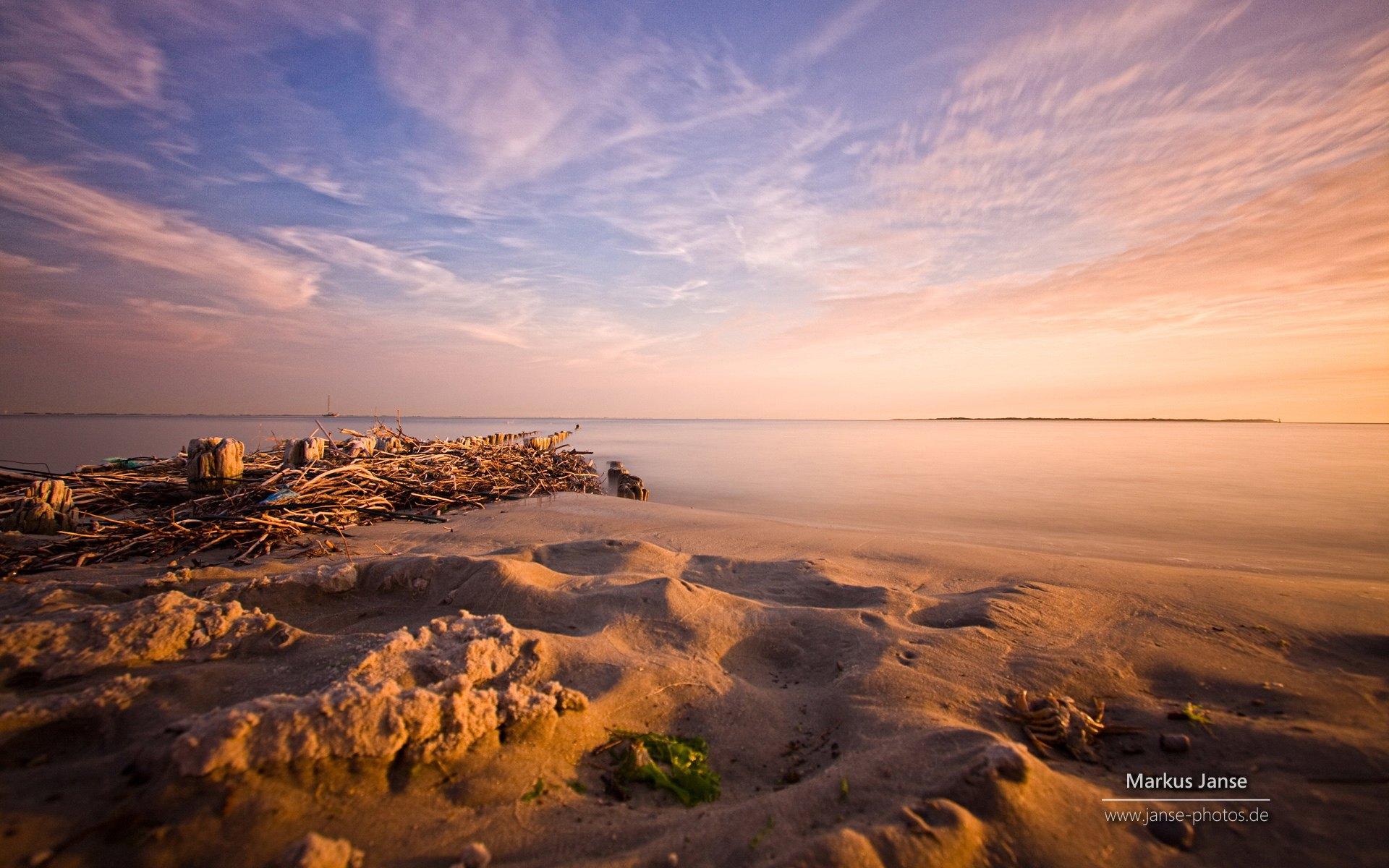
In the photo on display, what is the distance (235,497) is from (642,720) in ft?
16.0

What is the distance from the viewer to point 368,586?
10.2 ft

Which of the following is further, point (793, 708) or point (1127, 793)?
point (793, 708)

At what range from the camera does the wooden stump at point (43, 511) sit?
4.21 meters

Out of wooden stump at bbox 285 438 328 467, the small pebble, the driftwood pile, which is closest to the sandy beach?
the small pebble

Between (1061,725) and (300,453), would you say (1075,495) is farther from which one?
(300,453)

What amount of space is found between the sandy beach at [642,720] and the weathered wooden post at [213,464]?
2.38 metres

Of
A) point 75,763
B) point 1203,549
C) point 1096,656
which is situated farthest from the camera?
point 1203,549

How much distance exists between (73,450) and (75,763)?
23.6m

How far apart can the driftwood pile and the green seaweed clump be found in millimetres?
3748

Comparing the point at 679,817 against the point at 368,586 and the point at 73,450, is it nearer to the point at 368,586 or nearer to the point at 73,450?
the point at 368,586

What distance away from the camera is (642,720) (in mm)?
2031

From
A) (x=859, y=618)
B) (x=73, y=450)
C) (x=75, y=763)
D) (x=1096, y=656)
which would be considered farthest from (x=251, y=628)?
(x=73, y=450)

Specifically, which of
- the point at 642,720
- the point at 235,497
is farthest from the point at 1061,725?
the point at 235,497

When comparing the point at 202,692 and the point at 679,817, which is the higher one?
the point at 202,692
